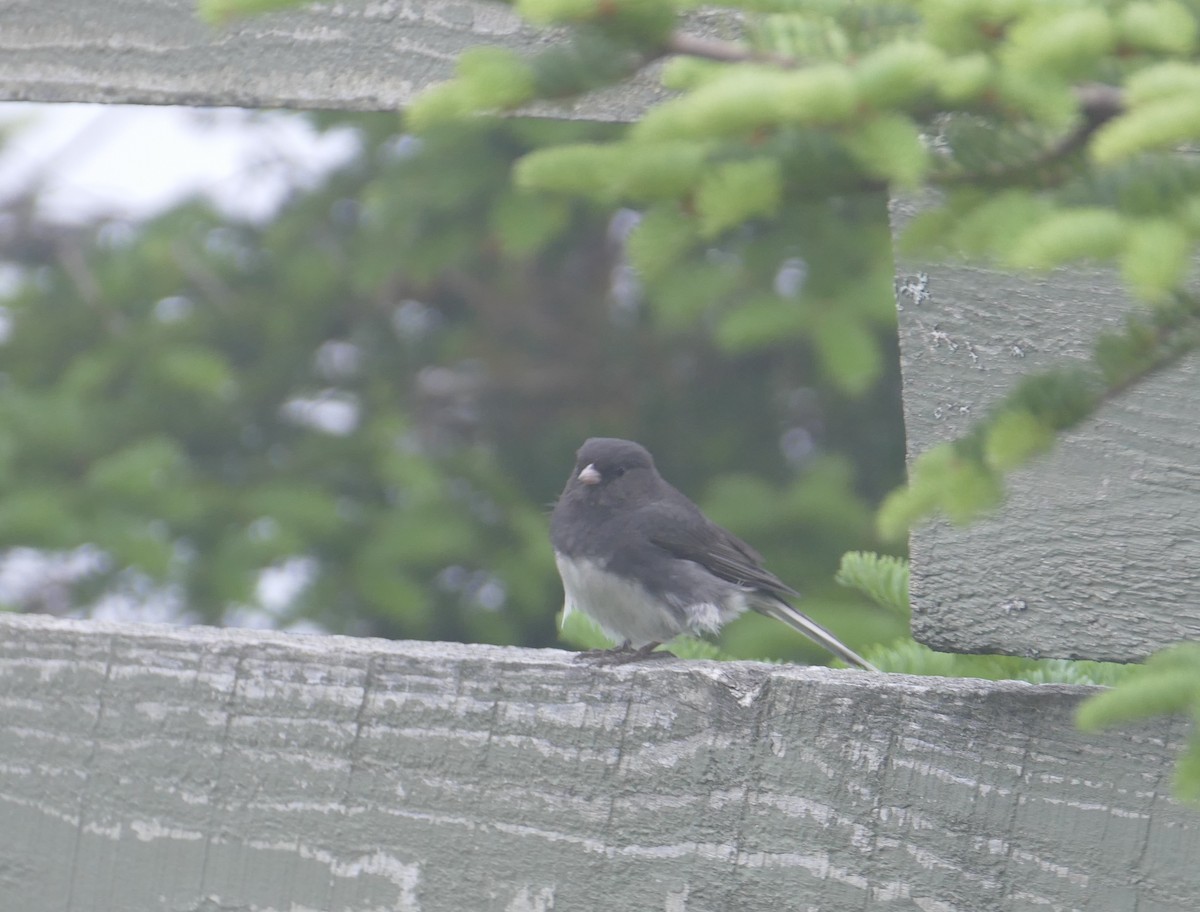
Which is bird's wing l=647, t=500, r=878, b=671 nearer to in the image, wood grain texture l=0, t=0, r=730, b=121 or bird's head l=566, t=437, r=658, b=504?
bird's head l=566, t=437, r=658, b=504

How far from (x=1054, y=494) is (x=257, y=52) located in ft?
2.71

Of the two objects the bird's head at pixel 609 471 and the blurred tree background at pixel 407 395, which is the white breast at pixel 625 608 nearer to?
the bird's head at pixel 609 471

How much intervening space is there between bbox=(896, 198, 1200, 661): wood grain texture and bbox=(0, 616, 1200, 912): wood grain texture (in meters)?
0.06

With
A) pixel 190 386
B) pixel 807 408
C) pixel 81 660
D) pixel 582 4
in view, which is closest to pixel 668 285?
pixel 807 408

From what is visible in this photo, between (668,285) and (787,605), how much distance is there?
1.11 m

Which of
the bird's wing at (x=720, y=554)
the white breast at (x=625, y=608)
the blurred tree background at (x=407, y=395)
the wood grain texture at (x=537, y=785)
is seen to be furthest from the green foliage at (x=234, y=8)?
the blurred tree background at (x=407, y=395)

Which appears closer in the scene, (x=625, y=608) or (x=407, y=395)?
(x=625, y=608)

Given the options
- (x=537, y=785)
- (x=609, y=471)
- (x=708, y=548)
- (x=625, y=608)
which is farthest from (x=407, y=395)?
(x=537, y=785)

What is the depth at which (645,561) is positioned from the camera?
9.21 feet

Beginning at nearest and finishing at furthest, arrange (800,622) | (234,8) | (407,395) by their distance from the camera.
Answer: (234,8) < (800,622) < (407,395)

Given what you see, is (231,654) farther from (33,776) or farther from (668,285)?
(668,285)

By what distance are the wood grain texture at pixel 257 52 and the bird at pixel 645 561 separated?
4.43 ft

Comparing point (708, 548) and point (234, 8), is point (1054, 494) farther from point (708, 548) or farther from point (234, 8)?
point (708, 548)

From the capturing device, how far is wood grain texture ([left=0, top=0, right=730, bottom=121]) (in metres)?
1.30
